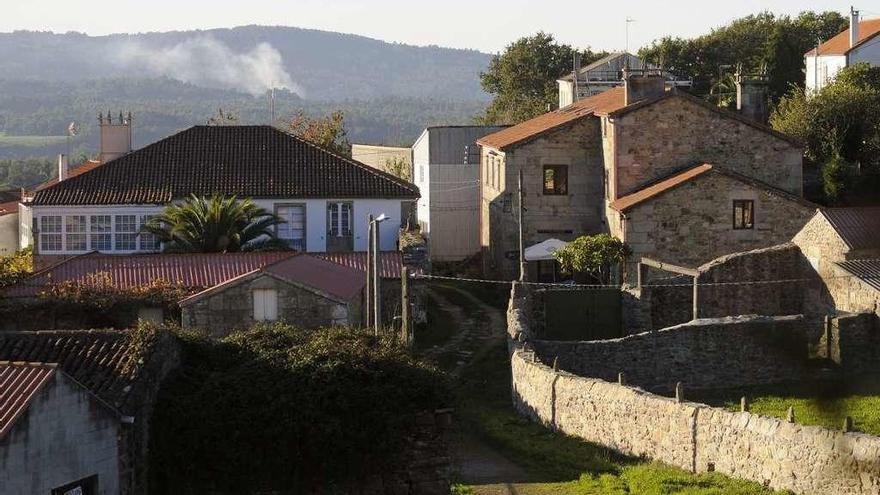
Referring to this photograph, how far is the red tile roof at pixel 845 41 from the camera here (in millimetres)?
71250

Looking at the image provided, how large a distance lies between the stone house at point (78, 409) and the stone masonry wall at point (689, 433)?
23.6 feet

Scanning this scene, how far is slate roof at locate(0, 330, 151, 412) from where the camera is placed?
21.2m

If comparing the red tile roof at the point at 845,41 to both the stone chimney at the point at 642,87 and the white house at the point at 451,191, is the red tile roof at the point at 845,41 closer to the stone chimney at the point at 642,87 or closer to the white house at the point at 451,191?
the white house at the point at 451,191

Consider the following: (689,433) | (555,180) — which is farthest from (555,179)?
(689,433)

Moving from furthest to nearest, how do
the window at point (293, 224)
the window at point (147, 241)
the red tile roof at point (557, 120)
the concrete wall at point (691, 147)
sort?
the window at point (293, 224)
the red tile roof at point (557, 120)
the window at point (147, 241)
the concrete wall at point (691, 147)

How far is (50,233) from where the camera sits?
48969 mm

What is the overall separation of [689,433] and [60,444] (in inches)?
363

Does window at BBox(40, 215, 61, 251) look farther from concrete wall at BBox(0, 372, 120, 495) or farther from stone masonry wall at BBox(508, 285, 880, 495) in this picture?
concrete wall at BBox(0, 372, 120, 495)

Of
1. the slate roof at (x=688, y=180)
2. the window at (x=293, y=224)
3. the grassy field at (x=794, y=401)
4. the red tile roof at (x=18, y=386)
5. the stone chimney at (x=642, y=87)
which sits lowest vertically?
the grassy field at (x=794, y=401)

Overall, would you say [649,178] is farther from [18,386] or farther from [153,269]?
[18,386]

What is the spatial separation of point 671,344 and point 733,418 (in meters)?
9.98

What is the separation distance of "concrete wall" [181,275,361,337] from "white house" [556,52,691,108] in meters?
36.5

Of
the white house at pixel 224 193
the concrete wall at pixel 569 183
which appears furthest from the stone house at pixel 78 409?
the concrete wall at pixel 569 183

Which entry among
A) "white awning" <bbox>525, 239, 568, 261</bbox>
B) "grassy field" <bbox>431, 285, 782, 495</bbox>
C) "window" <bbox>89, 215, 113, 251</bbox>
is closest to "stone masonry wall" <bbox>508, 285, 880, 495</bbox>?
"grassy field" <bbox>431, 285, 782, 495</bbox>
